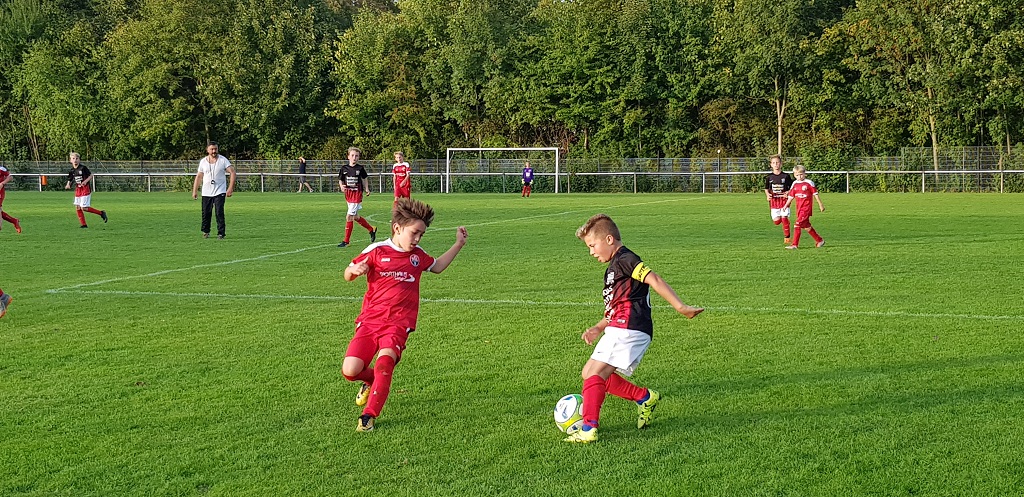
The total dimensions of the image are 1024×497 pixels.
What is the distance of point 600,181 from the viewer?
5347 cm

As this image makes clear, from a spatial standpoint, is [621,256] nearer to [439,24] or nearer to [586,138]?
[586,138]

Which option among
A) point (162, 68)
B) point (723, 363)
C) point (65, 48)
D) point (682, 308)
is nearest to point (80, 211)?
point (723, 363)

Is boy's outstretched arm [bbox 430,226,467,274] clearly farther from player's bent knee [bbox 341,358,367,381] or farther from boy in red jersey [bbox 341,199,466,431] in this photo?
player's bent knee [bbox 341,358,367,381]

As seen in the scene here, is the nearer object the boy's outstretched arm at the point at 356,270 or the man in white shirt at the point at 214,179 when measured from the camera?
the boy's outstretched arm at the point at 356,270

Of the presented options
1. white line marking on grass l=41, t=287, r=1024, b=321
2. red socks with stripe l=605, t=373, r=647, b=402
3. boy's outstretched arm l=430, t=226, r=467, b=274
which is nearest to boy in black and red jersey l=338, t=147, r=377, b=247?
white line marking on grass l=41, t=287, r=1024, b=321

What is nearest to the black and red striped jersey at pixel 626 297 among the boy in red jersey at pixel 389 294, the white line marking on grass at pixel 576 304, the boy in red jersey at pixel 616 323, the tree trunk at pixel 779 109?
the boy in red jersey at pixel 616 323

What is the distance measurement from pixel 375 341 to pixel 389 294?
28 centimetres

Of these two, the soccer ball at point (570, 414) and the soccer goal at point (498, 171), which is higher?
the soccer goal at point (498, 171)

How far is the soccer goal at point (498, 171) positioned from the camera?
52.7 meters

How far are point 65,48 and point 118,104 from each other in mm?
6691

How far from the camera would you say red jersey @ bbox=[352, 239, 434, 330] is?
6070mm

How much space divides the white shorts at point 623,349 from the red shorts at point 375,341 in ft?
3.77

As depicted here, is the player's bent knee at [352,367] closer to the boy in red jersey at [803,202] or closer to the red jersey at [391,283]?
the red jersey at [391,283]

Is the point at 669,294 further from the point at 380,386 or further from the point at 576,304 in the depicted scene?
the point at 576,304
